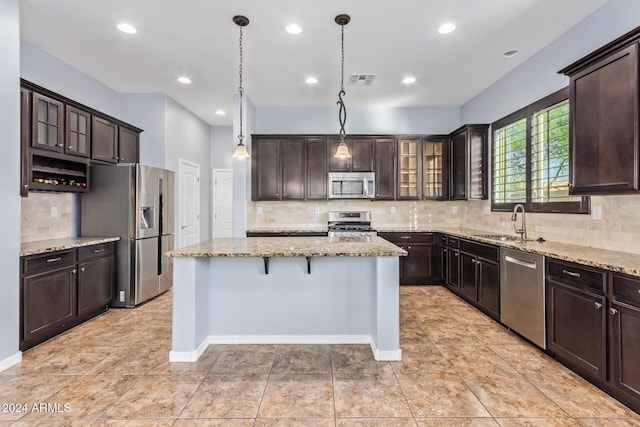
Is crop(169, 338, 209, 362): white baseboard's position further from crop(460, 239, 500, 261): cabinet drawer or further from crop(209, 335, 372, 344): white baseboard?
crop(460, 239, 500, 261): cabinet drawer

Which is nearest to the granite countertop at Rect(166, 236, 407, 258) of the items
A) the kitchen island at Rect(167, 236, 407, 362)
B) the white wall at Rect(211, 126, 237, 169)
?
the kitchen island at Rect(167, 236, 407, 362)

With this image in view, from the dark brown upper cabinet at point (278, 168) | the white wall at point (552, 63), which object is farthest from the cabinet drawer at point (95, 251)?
the white wall at point (552, 63)

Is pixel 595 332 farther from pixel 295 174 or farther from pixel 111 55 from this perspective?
pixel 111 55

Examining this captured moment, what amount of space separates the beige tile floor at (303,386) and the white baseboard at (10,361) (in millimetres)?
54

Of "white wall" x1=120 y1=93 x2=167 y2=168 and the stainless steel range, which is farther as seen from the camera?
the stainless steel range

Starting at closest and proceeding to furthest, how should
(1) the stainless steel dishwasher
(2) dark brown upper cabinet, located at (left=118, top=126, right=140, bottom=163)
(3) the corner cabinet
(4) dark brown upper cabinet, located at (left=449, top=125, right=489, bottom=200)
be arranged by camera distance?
1. (1) the stainless steel dishwasher
2. (3) the corner cabinet
3. (2) dark brown upper cabinet, located at (left=118, top=126, right=140, bottom=163)
4. (4) dark brown upper cabinet, located at (left=449, top=125, right=489, bottom=200)

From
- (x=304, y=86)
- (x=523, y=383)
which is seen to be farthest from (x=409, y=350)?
(x=304, y=86)

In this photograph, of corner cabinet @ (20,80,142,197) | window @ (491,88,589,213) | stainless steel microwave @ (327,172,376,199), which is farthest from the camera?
stainless steel microwave @ (327,172,376,199)

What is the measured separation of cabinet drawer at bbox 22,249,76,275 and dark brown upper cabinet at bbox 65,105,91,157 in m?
1.16

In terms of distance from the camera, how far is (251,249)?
2596 millimetres

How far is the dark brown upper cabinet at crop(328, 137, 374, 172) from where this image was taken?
17.7ft

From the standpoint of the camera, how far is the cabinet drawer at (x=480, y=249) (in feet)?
11.4

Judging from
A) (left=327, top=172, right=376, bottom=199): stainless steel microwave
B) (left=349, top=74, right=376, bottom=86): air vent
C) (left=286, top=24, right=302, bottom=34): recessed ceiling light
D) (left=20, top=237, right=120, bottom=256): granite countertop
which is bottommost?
(left=20, top=237, right=120, bottom=256): granite countertop

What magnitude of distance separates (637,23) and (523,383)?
2.93 m
